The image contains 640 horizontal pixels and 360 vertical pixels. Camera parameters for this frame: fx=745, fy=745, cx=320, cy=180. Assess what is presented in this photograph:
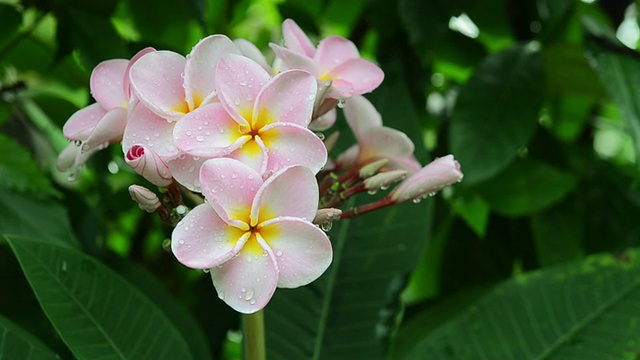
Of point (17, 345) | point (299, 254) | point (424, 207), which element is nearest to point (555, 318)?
point (424, 207)

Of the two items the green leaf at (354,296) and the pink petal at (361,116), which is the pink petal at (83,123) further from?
the green leaf at (354,296)

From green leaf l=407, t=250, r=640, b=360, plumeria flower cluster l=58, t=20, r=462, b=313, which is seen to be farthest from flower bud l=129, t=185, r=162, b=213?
green leaf l=407, t=250, r=640, b=360

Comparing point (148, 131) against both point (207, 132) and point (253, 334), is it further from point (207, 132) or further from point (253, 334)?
point (253, 334)

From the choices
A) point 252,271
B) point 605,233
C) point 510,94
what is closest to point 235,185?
point 252,271

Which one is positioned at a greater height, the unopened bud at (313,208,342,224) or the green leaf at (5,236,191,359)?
the green leaf at (5,236,191,359)

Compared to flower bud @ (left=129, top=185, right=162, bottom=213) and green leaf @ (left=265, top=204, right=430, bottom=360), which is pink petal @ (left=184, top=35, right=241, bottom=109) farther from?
green leaf @ (left=265, top=204, right=430, bottom=360)

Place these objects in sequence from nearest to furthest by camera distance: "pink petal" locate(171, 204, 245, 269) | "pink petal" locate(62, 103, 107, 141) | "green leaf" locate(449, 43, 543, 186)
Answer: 1. "pink petal" locate(171, 204, 245, 269)
2. "pink petal" locate(62, 103, 107, 141)
3. "green leaf" locate(449, 43, 543, 186)

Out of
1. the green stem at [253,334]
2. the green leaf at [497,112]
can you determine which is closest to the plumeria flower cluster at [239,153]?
the green stem at [253,334]
